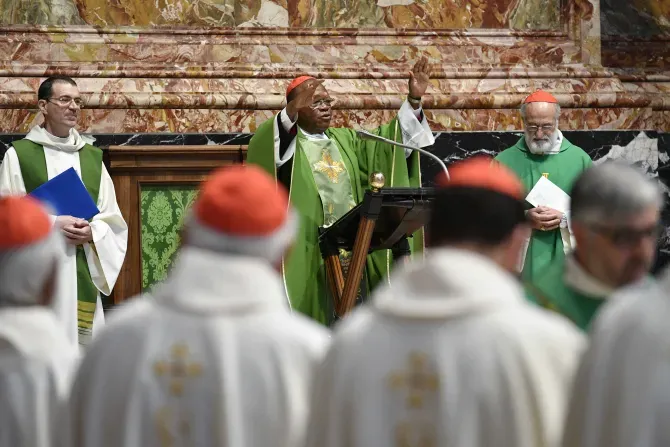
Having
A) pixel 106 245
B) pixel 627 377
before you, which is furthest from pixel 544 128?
pixel 627 377

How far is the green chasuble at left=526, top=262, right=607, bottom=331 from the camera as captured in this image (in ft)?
12.8

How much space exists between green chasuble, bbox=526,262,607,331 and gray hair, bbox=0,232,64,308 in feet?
4.68

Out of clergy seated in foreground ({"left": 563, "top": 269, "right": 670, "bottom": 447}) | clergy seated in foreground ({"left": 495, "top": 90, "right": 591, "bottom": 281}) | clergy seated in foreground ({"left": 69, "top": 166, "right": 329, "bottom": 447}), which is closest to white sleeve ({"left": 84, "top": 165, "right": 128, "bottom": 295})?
clergy seated in foreground ({"left": 495, "top": 90, "right": 591, "bottom": 281})

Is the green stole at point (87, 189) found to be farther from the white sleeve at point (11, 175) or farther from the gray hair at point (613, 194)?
the gray hair at point (613, 194)

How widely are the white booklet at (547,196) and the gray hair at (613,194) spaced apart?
17.3 ft

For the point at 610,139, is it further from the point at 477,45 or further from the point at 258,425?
the point at 258,425

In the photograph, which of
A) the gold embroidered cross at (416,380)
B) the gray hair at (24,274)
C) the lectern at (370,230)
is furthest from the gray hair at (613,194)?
the lectern at (370,230)

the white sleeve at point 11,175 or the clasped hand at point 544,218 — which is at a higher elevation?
the white sleeve at point 11,175

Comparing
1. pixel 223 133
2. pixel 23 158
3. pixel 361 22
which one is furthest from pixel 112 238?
Result: pixel 361 22

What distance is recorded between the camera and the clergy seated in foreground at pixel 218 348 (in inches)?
131

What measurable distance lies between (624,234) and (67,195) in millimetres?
5424

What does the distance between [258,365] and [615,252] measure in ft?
3.00

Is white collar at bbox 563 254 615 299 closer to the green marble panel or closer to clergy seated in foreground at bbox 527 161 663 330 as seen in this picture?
clergy seated in foreground at bbox 527 161 663 330

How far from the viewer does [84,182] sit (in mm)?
8664
